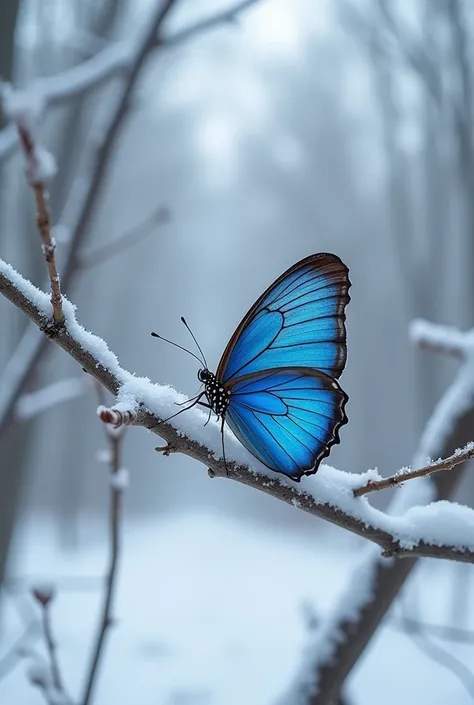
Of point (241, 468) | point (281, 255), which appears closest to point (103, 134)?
point (241, 468)

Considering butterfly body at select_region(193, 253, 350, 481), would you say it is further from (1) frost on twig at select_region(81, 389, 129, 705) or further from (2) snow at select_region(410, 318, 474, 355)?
(2) snow at select_region(410, 318, 474, 355)

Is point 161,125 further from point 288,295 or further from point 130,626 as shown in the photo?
point 288,295

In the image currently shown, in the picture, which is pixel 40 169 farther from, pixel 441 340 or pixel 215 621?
pixel 215 621

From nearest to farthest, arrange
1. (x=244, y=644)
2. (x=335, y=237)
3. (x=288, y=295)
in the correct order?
(x=288, y=295) < (x=244, y=644) < (x=335, y=237)

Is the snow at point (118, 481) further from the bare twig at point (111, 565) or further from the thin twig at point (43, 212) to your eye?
the thin twig at point (43, 212)

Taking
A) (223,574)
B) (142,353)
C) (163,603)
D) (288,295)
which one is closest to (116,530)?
(288,295)

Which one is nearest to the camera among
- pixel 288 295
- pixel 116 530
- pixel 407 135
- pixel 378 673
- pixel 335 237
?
pixel 288 295

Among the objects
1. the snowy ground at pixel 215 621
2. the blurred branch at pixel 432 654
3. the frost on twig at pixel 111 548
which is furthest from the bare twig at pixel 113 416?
the blurred branch at pixel 432 654
